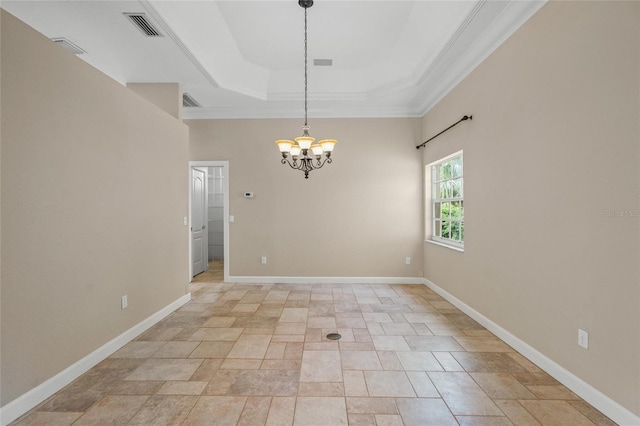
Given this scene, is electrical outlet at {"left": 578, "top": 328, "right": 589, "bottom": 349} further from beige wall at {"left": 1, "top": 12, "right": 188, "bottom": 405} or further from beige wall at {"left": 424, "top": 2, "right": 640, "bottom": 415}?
beige wall at {"left": 1, "top": 12, "right": 188, "bottom": 405}

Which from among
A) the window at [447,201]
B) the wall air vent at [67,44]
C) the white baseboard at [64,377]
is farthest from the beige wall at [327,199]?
the white baseboard at [64,377]

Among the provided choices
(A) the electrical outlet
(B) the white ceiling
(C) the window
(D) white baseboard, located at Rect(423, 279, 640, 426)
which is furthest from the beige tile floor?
(B) the white ceiling

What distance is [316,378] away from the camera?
2137mm

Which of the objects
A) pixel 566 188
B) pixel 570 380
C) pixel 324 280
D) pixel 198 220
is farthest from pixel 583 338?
pixel 198 220

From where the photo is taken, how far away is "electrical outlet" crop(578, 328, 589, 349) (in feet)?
6.18

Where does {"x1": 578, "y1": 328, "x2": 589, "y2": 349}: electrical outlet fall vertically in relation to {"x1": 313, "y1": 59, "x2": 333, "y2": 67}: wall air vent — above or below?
below

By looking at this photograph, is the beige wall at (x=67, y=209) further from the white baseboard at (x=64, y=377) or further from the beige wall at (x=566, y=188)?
the beige wall at (x=566, y=188)

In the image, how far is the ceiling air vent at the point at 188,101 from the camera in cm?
435

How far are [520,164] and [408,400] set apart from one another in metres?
2.15

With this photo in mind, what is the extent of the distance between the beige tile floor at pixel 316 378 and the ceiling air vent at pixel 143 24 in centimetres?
304

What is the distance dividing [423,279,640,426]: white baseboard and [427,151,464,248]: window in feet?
4.23

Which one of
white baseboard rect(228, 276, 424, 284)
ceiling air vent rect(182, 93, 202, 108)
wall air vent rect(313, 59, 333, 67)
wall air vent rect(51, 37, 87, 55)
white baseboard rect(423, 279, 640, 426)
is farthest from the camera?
white baseboard rect(228, 276, 424, 284)

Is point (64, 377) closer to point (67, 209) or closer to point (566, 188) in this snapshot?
point (67, 209)

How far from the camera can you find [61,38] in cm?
295
